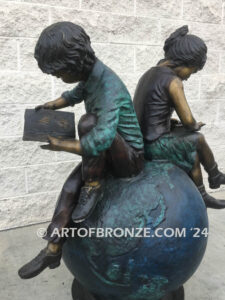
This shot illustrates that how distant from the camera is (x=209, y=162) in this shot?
221 cm

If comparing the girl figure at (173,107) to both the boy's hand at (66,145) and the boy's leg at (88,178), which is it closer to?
the boy's leg at (88,178)

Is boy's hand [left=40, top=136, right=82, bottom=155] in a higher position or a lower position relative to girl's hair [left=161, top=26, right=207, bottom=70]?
lower

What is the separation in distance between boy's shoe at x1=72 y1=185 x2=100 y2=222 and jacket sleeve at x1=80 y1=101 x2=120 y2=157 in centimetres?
24

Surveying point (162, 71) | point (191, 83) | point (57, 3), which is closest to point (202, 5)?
point (191, 83)

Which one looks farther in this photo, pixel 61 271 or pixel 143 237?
pixel 61 271

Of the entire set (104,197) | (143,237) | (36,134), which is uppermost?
(36,134)

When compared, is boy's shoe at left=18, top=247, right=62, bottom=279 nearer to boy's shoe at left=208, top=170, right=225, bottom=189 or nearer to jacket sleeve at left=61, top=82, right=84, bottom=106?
jacket sleeve at left=61, top=82, right=84, bottom=106

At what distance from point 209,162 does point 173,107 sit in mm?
447

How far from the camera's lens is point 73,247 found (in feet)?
5.94

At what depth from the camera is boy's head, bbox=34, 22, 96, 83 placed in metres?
1.55

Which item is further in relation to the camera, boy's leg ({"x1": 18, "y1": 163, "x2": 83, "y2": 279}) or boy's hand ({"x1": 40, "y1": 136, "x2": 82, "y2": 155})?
boy's leg ({"x1": 18, "y1": 163, "x2": 83, "y2": 279})

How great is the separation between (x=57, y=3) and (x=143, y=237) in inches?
94.6

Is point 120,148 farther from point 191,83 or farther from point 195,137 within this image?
point 191,83

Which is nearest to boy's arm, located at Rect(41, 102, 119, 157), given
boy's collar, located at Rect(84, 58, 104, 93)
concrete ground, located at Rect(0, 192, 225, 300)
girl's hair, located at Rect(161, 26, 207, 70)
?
boy's collar, located at Rect(84, 58, 104, 93)
